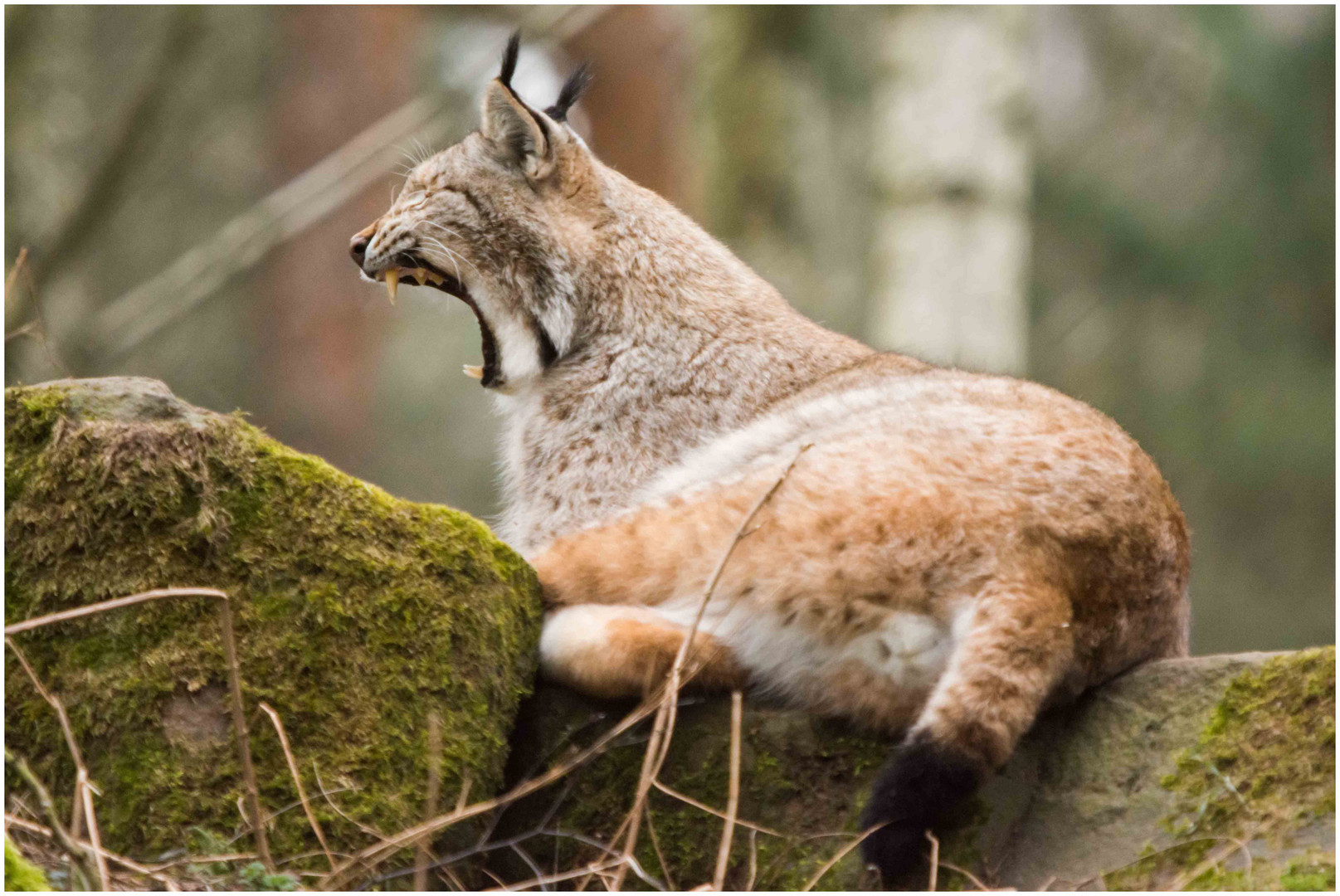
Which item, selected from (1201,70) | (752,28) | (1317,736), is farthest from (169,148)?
(1317,736)

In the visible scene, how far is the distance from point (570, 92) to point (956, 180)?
4838 mm

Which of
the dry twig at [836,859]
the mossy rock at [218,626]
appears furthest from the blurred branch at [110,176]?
the dry twig at [836,859]

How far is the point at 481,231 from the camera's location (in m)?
4.85

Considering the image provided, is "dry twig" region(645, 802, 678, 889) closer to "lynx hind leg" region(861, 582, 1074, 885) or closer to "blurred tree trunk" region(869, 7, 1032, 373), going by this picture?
"lynx hind leg" region(861, 582, 1074, 885)

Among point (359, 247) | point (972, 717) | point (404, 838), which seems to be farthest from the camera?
point (359, 247)

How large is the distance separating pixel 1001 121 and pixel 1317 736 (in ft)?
22.9

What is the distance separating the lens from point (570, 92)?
17.6 ft

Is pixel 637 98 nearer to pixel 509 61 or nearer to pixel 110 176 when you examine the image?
pixel 110 176

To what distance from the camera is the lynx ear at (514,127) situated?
4801 millimetres

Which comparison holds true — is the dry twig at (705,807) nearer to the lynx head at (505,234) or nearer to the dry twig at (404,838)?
the dry twig at (404,838)

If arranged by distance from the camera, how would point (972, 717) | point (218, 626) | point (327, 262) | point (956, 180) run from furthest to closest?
point (327, 262)
point (956, 180)
point (218, 626)
point (972, 717)

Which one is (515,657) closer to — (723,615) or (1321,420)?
(723,615)

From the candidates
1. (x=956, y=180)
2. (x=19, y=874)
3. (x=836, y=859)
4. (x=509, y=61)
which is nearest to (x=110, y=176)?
(x=509, y=61)

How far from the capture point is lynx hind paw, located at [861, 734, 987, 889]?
297 centimetres
